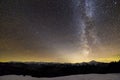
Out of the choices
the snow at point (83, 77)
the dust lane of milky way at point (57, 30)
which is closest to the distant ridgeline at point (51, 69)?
the snow at point (83, 77)

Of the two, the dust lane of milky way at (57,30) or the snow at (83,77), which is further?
the dust lane of milky way at (57,30)

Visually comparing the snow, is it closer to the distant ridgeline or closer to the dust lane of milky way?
the distant ridgeline

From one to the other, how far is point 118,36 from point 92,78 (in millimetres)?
1313

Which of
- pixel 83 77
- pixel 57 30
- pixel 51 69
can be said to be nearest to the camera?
pixel 83 77

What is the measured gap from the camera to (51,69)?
2.76 meters

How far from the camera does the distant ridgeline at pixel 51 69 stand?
275 cm

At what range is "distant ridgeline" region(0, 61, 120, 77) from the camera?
9.01ft

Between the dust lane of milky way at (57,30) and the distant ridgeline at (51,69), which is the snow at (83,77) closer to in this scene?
the distant ridgeline at (51,69)

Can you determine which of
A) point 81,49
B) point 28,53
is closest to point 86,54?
point 81,49

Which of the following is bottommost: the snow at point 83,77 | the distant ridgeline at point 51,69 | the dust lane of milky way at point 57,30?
the snow at point 83,77

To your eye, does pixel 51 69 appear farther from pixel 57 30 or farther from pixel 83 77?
pixel 57 30

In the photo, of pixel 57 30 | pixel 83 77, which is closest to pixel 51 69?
pixel 83 77

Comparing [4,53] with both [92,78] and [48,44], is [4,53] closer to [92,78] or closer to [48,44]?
[48,44]

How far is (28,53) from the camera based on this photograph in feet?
11.8
